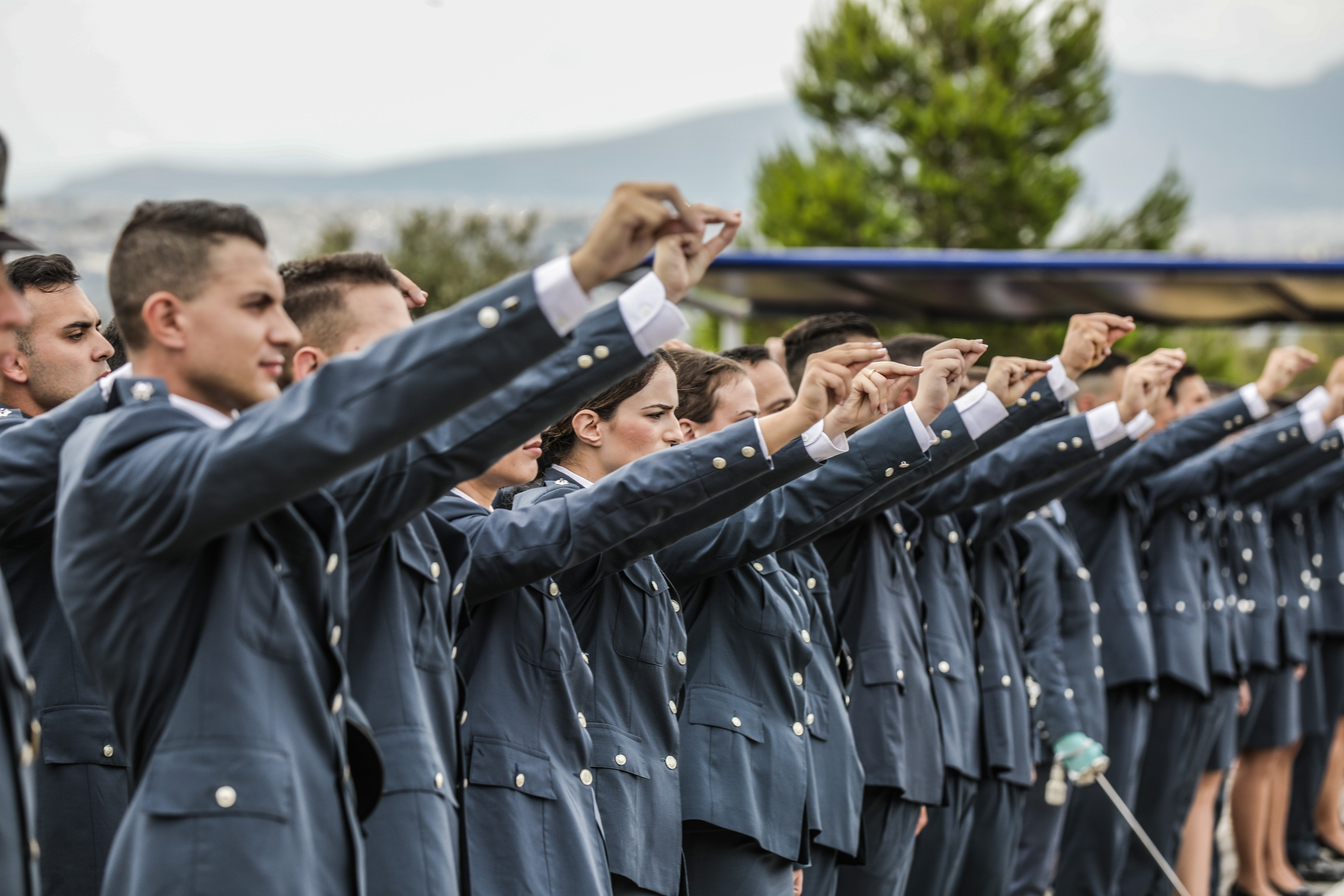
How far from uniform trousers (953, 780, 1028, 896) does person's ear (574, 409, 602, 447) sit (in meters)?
2.07

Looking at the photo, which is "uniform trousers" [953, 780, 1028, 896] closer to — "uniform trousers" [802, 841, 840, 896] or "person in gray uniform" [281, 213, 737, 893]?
"uniform trousers" [802, 841, 840, 896]

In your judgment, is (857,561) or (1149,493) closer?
(857,561)

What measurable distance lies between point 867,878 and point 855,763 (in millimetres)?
463

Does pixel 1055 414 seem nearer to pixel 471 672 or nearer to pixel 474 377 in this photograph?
pixel 471 672

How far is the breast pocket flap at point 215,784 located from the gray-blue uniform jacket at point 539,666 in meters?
0.77

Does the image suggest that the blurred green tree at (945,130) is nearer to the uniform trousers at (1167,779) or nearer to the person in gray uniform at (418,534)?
the uniform trousers at (1167,779)

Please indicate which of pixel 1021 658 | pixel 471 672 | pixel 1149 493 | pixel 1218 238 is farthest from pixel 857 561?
pixel 1218 238

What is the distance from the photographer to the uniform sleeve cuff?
321 cm

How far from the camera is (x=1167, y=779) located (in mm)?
6062

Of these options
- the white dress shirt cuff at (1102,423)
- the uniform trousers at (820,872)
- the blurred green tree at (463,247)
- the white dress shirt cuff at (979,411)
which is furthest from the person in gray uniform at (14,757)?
the blurred green tree at (463,247)

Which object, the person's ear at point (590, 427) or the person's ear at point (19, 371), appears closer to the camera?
the person's ear at point (19, 371)

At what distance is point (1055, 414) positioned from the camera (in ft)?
13.9

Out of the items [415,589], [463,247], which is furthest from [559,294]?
[463,247]

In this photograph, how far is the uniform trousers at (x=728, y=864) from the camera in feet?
11.5
